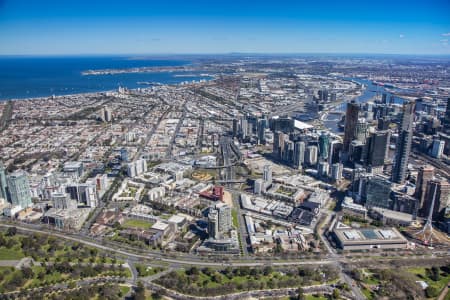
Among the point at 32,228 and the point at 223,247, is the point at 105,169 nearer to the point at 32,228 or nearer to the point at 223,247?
the point at 32,228

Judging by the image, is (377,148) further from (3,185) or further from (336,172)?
(3,185)

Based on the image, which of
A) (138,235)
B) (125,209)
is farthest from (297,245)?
(125,209)

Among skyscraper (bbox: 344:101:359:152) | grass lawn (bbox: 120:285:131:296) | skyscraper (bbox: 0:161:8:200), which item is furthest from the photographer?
skyscraper (bbox: 344:101:359:152)

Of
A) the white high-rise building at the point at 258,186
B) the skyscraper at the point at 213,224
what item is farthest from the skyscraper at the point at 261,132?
the skyscraper at the point at 213,224

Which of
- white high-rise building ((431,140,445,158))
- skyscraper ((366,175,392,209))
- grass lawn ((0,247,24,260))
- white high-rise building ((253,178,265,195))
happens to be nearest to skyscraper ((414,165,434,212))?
skyscraper ((366,175,392,209))

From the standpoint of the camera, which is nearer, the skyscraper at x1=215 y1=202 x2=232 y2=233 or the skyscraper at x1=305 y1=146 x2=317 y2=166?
the skyscraper at x1=215 y1=202 x2=232 y2=233

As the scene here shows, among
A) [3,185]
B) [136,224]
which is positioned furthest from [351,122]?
[3,185]

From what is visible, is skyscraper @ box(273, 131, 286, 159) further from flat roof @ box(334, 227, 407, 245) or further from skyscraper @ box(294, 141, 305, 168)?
flat roof @ box(334, 227, 407, 245)
